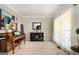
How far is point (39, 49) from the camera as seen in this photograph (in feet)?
8.51

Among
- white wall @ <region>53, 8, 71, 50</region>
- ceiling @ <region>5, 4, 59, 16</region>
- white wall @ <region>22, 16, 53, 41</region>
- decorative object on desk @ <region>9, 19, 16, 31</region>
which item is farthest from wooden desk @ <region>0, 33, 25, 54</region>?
white wall @ <region>53, 8, 71, 50</region>

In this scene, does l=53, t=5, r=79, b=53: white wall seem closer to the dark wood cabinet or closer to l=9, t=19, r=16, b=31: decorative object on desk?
the dark wood cabinet

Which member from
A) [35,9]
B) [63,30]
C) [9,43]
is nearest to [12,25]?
[9,43]

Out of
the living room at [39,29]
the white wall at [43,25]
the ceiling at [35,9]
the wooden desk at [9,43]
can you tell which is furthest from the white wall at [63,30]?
the wooden desk at [9,43]

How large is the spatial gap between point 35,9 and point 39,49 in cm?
81

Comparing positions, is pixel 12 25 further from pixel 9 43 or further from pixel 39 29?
pixel 39 29

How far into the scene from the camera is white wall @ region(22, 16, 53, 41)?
9.07 feet

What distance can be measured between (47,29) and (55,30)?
0.59ft

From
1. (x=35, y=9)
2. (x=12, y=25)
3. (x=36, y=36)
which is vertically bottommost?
(x=36, y=36)

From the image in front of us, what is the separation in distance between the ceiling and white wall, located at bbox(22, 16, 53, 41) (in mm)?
88

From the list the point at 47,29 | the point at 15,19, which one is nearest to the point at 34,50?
the point at 47,29

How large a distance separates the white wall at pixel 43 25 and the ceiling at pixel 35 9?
0.29 feet

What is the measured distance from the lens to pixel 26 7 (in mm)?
2605
